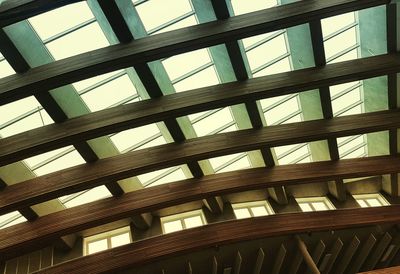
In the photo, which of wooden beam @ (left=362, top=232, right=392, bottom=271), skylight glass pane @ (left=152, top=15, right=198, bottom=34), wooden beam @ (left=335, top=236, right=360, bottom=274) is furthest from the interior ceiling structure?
wooden beam @ (left=335, top=236, right=360, bottom=274)

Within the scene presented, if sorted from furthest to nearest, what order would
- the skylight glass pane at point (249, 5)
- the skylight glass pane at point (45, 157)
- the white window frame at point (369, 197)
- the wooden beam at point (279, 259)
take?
1. the white window frame at point (369, 197)
2. the wooden beam at point (279, 259)
3. the skylight glass pane at point (45, 157)
4. the skylight glass pane at point (249, 5)

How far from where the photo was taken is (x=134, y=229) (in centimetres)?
1510

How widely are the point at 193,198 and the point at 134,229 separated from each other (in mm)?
3252

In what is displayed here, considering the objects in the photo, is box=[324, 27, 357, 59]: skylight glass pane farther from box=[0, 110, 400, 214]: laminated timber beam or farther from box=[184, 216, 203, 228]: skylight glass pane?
box=[184, 216, 203, 228]: skylight glass pane

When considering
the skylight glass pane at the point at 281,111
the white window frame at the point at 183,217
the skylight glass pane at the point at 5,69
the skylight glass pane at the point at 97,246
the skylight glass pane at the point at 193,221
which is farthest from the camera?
the white window frame at the point at 183,217

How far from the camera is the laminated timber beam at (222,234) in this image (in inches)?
507

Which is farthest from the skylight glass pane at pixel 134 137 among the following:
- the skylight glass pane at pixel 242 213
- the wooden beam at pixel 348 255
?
the wooden beam at pixel 348 255

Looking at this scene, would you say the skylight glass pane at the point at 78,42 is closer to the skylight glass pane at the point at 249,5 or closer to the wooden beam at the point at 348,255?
the skylight glass pane at the point at 249,5

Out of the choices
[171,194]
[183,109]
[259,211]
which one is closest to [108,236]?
[171,194]

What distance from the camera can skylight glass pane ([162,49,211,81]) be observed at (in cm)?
1061

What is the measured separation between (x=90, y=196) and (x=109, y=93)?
4.56 meters

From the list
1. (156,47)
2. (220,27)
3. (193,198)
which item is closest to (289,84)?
(220,27)

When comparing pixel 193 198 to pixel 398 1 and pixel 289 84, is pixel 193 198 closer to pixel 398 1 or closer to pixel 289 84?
pixel 289 84

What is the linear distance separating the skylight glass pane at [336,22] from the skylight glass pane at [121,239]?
9691mm
